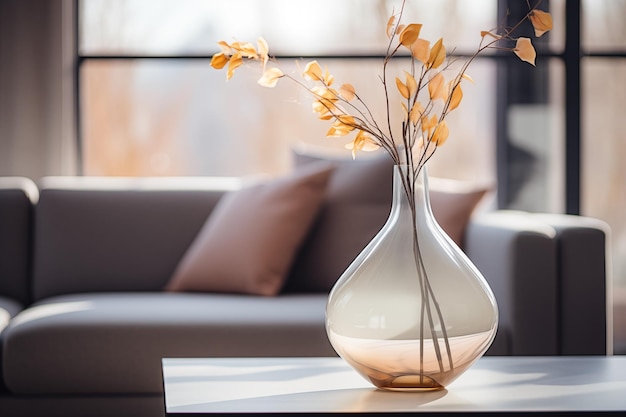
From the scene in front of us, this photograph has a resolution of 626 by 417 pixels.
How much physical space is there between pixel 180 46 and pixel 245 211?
119 cm

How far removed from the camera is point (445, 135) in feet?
4.63

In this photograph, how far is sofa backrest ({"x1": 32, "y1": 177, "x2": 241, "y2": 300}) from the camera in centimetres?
294

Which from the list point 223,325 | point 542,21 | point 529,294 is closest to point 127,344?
point 223,325

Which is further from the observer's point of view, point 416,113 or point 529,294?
point 529,294

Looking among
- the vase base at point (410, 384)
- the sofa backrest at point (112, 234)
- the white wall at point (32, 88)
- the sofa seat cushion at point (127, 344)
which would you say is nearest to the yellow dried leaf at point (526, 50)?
the vase base at point (410, 384)

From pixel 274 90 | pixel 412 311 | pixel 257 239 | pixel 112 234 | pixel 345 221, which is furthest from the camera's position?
pixel 274 90

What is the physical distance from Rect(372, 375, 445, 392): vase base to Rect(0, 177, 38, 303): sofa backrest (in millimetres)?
1931

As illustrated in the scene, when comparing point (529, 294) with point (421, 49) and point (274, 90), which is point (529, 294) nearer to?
point (421, 49)

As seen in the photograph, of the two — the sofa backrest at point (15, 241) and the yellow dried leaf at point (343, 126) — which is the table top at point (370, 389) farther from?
the sofa backrest at point (15, 241)

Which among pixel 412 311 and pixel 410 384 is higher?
pixel 412 311

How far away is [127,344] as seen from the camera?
2.24 metres

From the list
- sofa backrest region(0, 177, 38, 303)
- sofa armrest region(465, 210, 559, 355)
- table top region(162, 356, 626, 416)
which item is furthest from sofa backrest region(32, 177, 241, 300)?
table top region(162, 356, 626, 416)

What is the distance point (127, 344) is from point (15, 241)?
37.4 inches

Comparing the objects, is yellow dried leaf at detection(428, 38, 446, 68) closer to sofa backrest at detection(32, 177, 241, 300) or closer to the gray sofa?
the gray sofa
